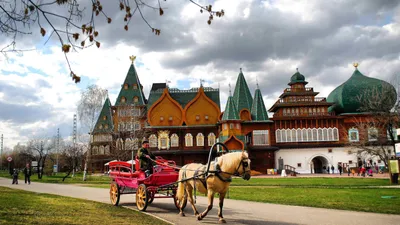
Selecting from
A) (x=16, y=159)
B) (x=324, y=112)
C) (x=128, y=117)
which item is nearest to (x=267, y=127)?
(x=324, y=112)

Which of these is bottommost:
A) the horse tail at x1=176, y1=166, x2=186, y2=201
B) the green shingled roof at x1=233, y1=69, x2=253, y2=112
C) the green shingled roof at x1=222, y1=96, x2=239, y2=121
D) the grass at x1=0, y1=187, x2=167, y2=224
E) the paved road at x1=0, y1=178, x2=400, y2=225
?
the paved road at x1=0, y1=178, x2=400, y2=225

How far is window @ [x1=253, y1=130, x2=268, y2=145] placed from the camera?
5375 cm

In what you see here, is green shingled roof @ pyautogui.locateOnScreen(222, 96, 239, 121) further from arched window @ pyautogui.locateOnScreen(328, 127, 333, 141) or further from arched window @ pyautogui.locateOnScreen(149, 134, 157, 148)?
arched window @ pyautogui.locateOnScreen(328, 127, 333, 141)

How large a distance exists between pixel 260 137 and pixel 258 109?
4494 mm

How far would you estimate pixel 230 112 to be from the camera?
170 ft

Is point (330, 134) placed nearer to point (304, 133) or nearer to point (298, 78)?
point (304, 133)

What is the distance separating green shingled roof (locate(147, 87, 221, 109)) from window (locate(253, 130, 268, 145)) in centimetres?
818

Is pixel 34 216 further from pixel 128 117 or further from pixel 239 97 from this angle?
pixel 239 97

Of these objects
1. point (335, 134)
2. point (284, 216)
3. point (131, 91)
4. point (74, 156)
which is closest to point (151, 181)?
point (284, 216)

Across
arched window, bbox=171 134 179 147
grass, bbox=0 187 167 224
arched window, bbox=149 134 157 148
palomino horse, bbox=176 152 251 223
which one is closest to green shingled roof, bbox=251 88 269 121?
arched window, bbox=171 134 179 147

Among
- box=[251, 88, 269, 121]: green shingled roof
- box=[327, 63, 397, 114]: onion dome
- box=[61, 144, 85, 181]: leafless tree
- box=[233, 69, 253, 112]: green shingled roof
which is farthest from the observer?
box=[327, 63, 397, 114]: onion dome

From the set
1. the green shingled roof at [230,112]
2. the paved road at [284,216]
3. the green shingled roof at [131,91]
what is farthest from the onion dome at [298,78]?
the paved road at [284,216]

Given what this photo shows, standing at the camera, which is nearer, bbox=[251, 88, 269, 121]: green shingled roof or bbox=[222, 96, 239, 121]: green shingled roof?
bbox=[222, 96, 239, 121]: green shingled roof

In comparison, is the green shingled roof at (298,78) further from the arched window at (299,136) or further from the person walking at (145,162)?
the person walking at (145,162)
